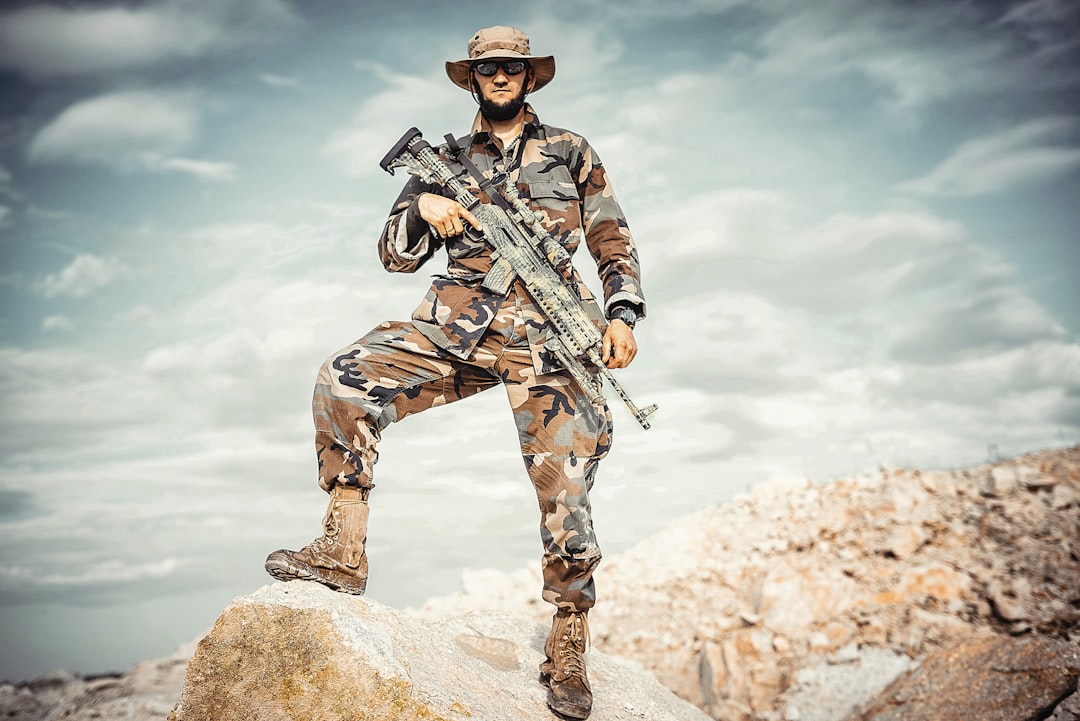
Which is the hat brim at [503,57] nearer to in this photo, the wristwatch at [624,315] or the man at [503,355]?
the man at [503,355]

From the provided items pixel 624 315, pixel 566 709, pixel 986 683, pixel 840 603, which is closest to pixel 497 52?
pixel 624 315

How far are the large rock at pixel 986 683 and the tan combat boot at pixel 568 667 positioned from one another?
9.99ft

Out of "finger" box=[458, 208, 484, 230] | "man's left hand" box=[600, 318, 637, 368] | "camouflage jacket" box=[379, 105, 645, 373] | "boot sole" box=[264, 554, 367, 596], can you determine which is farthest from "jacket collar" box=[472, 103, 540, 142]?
"boot sole" box=[264, 554, 367, 596]

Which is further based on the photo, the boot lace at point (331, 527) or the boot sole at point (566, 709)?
the boot sole at point (566, 709)

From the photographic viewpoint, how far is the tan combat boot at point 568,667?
389 centimetres

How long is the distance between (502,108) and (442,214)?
727mm

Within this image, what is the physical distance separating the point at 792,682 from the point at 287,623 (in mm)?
5098

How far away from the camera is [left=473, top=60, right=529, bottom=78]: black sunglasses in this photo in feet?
13.7

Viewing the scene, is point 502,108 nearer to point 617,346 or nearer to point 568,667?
point 617,346

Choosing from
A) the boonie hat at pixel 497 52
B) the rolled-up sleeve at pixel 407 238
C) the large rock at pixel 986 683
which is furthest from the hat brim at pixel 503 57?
the large rock at pixel 986 683

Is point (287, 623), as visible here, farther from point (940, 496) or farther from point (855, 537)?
point (940, 496)

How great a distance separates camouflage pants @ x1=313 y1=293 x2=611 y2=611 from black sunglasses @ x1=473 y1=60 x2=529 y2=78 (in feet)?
4.02

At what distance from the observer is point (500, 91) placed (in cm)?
420

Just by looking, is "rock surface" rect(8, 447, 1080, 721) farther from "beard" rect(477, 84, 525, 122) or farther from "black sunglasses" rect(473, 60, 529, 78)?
"black sunglasses" rect(473, 60, 529, 78)
